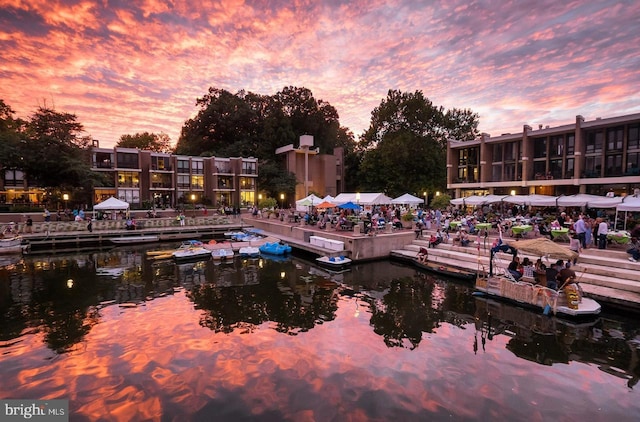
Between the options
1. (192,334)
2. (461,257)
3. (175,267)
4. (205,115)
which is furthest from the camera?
(205,115)

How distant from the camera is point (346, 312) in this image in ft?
49.5

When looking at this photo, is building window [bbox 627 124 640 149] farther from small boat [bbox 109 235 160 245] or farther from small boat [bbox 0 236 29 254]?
small boat [bbox 0 236 29 254]

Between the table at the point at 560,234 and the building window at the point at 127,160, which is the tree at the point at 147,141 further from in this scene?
the table at the point at 560,234

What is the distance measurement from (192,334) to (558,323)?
46.0 feet

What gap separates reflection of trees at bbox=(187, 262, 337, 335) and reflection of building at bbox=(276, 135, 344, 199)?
45851 mm

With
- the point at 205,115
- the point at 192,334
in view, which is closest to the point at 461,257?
the point at 192,334

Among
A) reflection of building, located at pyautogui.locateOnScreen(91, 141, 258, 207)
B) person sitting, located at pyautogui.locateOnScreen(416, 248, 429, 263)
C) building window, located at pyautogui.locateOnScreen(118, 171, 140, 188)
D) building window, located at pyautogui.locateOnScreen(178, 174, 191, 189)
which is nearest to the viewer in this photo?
person sitting, located at pyautogui.locateOnScreen(416, 248, 429, 263)

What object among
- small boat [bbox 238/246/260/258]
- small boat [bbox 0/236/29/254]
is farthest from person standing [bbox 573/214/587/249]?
small boat [bbox 0/236/29/254]

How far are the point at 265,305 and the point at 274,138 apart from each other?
55.7 m

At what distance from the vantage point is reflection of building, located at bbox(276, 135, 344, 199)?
6481cm

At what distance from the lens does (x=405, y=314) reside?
48.5 ft

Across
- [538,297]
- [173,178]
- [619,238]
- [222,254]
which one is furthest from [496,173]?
[173,178]

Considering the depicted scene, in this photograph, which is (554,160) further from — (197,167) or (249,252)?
(197,167)

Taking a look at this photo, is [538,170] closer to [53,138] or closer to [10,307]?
[10,307]
